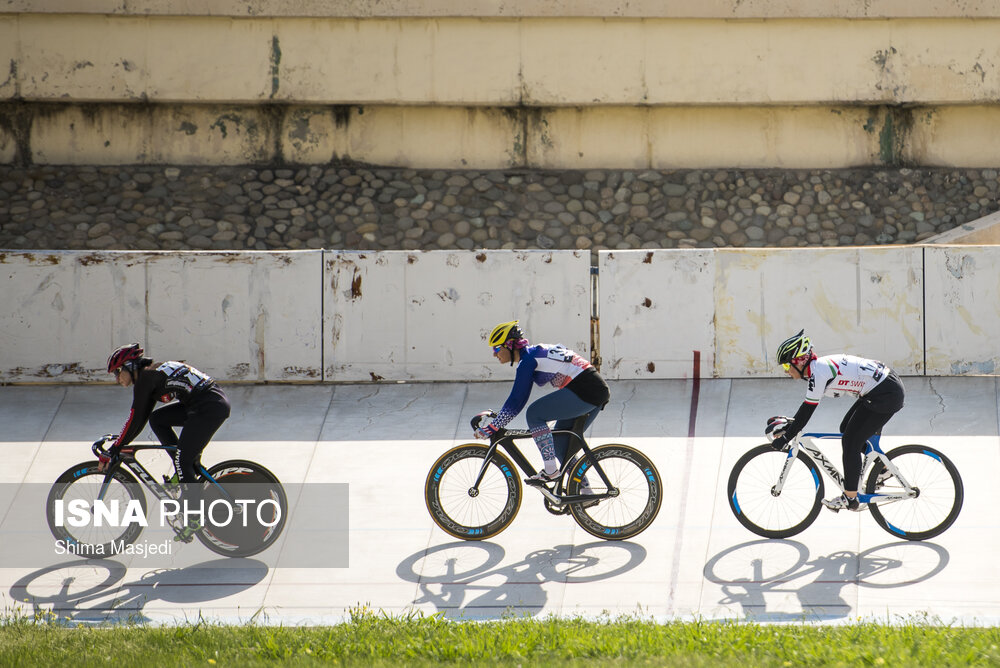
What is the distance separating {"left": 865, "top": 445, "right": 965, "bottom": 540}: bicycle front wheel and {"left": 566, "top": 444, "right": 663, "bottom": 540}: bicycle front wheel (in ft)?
5.23

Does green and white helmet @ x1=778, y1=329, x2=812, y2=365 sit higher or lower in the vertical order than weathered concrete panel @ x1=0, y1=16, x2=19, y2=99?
lower

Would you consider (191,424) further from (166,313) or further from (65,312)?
(65,312)

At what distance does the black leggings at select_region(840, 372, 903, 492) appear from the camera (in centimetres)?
794

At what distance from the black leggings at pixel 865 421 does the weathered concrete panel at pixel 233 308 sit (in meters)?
6.53

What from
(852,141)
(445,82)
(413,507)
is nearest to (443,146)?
(445,82)

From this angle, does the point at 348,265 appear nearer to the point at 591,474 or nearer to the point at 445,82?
the point at 591,474

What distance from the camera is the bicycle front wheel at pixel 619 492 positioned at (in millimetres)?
8188

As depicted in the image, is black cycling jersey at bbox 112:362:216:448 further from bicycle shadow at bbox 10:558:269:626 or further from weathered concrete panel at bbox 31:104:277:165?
weathered concrete panel at bbox 31:104:277:165

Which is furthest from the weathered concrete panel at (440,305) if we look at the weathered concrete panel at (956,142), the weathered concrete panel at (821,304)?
the weathered concrete panel at (956,142)

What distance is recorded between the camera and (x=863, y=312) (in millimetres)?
12359

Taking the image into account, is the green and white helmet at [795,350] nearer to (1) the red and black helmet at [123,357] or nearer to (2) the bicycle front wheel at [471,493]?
(2) the bicycle front wheel at [471,493]

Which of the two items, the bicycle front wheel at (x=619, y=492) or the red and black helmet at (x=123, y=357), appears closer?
the red and black helmet at (x=123, y=357)

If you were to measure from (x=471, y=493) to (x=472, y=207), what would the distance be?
12.3 m

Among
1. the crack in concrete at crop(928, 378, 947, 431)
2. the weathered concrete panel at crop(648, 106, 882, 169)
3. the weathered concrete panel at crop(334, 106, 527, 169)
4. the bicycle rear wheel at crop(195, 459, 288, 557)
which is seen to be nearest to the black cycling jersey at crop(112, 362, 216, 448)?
the bicycle rear wheel at crop(195, 459, 288, 557)
